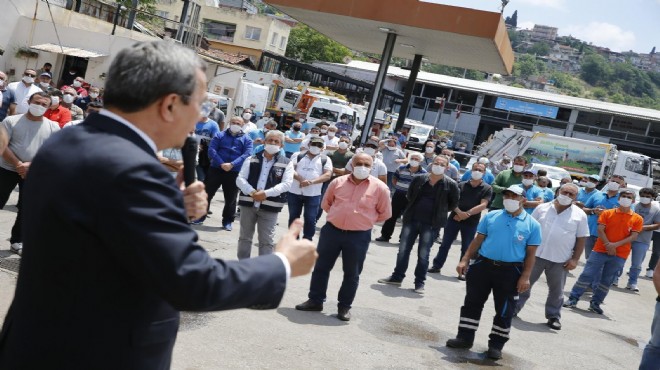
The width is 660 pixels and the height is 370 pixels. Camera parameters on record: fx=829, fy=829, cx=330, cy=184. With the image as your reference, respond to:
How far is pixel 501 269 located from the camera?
8.10m

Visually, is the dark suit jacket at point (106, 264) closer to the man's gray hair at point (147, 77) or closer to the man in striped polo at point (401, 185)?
the man's gray hair at point (147, 77)

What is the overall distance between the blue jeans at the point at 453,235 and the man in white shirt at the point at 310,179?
7.20 feet

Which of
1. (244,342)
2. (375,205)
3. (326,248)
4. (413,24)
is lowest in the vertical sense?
→ (244,342)

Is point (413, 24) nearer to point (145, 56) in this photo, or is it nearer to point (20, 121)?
point (20, 121)

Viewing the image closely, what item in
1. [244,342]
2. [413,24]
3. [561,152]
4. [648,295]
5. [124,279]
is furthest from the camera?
[561,152]

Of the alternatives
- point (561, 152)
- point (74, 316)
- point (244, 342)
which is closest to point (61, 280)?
point (74, 316)

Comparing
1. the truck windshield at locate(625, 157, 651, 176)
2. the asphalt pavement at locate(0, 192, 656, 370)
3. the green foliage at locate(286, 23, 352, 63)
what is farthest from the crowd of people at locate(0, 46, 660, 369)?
the green foliage at locate(286, 23, 352, 63)

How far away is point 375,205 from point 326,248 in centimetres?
71

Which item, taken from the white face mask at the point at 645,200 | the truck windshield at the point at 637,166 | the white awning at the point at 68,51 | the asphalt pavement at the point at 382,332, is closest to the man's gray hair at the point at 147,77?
the asphalt pavement at the point at 382,332

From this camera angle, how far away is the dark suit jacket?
213cm

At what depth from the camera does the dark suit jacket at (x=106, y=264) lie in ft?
7.00

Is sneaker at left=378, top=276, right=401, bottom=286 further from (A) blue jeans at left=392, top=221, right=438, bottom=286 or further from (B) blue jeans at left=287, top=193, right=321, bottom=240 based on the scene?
(B) blue jeans at left=287, top=193, right=321, bottom=240

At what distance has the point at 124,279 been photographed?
221 centimetres

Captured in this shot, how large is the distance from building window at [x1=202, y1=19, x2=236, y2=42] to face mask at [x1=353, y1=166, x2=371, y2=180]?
62002 millimetres
